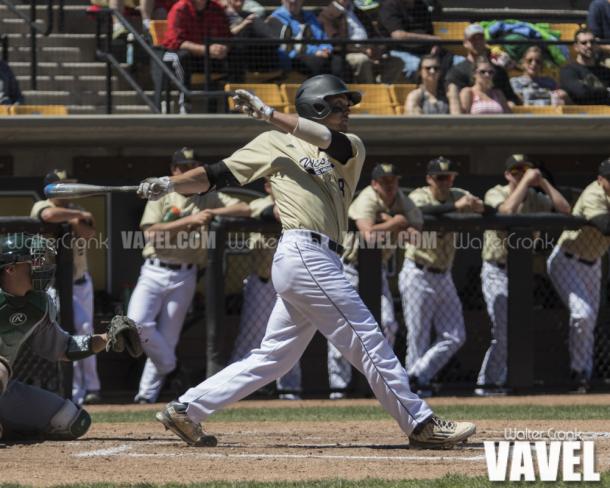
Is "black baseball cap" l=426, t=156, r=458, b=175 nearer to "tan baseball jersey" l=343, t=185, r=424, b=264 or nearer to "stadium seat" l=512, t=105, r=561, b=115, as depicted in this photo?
"tan baseball jersey" l=343, t=185, r=424, b=264

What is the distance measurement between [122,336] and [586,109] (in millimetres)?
6953

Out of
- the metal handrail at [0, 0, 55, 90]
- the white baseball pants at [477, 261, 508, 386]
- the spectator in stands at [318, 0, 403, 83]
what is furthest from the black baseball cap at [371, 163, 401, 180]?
the metal handrail at [0, 0, 55, 90]

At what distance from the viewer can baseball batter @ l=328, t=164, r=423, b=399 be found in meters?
10.1

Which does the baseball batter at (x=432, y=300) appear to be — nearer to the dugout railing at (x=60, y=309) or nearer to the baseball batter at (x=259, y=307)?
the baseball batter at (x=259, y=307)

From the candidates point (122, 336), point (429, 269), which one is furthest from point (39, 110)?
point (122, 336)

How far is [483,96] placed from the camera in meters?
12.0

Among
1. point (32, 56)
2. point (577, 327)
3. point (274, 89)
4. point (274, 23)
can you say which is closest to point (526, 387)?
point (577, 327)

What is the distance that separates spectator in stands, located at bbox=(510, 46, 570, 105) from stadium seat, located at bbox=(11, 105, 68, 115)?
4.22 metres

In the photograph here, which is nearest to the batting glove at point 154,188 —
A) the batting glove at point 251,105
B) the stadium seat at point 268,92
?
the batting glove at point 251,105

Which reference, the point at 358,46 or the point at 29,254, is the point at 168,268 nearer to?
the point at 358,46

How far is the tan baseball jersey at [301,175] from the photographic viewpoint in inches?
246

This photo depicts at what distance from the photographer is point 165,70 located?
451 inches

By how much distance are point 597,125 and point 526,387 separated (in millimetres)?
2708

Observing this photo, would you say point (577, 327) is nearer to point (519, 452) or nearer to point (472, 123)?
point (472, 123)
